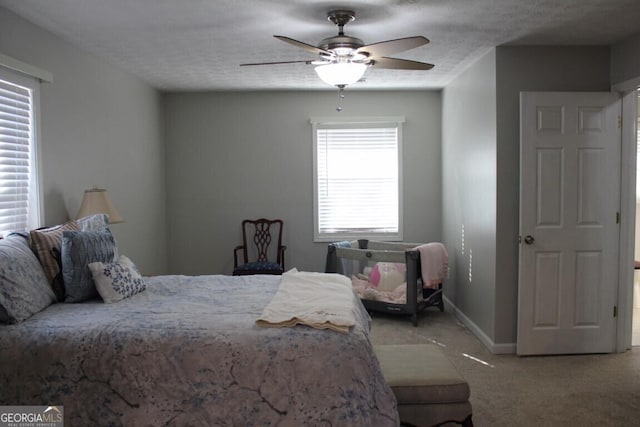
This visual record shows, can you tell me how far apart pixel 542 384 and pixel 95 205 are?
3.43m

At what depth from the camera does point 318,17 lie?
3273 mm

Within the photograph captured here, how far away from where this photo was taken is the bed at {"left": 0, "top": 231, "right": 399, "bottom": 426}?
2.25 m

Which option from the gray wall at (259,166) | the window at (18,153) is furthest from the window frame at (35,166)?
the gray wall at (259,166)

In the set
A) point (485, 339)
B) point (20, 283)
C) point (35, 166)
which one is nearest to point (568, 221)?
point (485, 339)

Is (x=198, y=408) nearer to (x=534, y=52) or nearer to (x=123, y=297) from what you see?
(x=123, y=297)

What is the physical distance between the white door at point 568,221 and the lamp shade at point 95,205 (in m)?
3.18

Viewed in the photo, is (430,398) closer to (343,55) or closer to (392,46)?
(392,46)

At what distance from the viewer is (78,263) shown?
9.53 feet

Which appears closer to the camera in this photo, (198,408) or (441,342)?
(198,408)

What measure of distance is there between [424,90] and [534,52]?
1997 millimetres

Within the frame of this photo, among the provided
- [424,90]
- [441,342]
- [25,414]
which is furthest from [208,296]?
[424,90]

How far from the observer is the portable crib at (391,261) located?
16.4 ft

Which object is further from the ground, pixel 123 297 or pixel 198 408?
pixel 123 297

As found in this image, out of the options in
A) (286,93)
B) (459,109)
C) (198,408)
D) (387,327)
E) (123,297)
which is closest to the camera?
(198,408)
